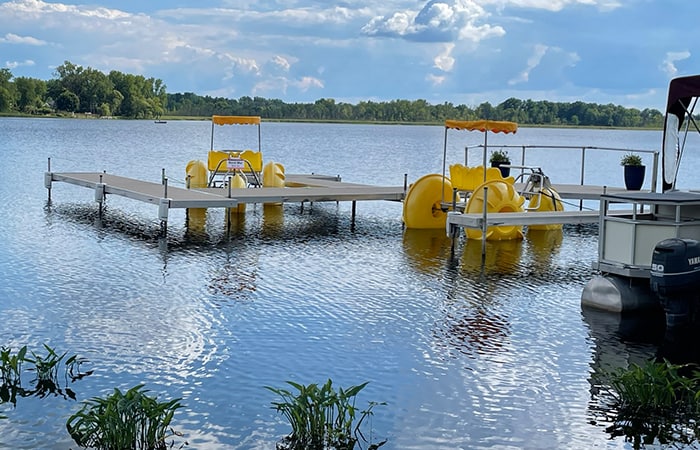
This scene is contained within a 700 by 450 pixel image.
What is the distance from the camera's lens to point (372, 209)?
23.7 m

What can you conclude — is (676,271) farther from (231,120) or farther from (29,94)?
(29,94)

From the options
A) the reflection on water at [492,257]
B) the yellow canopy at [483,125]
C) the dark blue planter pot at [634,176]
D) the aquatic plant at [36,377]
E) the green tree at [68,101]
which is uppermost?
the green tree at [68,101]

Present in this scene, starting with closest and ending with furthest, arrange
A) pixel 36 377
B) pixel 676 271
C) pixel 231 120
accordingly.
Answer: pixel 36 377 → pixel 676 271 → pixel 231 120

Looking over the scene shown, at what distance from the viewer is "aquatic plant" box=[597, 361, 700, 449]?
7.00 m

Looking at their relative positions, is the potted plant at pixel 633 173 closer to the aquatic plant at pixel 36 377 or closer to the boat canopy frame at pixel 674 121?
the boat canopy frame at pixel 674 121

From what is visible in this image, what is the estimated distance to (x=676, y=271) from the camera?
9797 mm

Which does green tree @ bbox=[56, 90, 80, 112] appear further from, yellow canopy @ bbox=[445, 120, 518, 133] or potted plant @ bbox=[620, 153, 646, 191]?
yellow canopy @ bbox=[445, 120, 518, 133]

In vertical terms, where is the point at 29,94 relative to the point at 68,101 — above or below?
above

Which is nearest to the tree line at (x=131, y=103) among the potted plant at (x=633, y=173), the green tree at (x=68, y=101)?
the green tree at (x=68, y=101)

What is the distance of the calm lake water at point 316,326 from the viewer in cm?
729

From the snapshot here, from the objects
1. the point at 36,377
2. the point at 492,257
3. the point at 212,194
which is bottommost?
the point at 36,377

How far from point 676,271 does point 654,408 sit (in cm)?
268

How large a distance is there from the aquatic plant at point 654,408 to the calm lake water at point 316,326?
0.62 ft

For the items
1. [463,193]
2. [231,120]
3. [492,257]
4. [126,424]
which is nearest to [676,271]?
[492,257]
